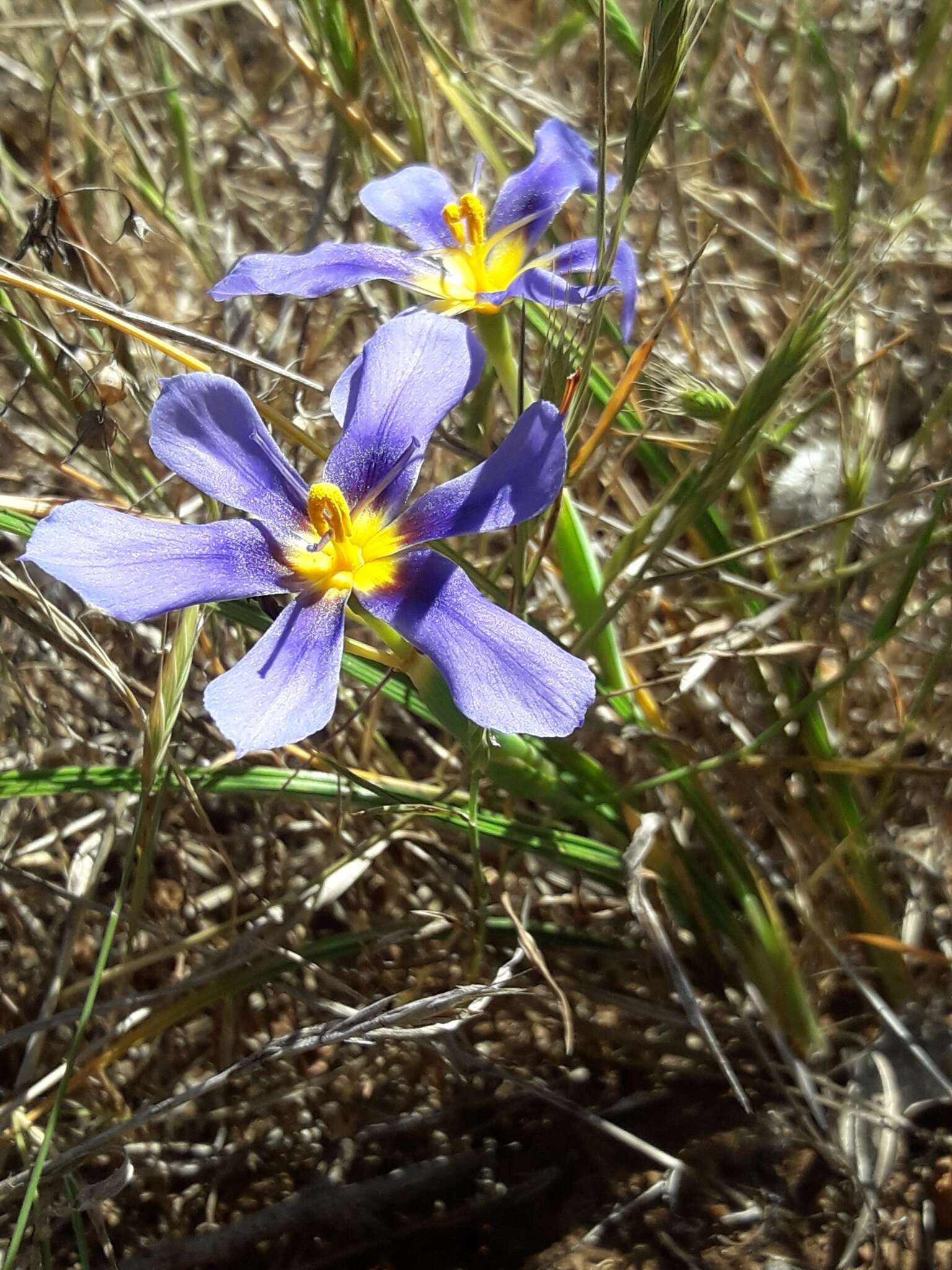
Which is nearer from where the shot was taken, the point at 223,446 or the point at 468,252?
the point at 223,446

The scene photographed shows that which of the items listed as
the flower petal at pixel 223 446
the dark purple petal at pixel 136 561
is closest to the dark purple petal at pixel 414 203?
the flower petal at pixel 223 446

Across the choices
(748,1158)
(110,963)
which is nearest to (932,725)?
(748,1158)

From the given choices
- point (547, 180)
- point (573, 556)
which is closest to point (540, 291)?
point (547, 180)

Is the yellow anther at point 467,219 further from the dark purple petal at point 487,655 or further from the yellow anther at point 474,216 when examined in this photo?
the dark purple petal at point 487,655

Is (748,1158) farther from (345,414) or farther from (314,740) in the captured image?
(345,414)

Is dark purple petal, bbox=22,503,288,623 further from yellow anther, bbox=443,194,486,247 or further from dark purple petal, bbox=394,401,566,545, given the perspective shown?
yellow anther, bbox=443,194,486,247

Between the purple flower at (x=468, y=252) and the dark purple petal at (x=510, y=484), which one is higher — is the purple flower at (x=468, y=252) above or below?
above

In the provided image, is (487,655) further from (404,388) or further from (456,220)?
(456,220)

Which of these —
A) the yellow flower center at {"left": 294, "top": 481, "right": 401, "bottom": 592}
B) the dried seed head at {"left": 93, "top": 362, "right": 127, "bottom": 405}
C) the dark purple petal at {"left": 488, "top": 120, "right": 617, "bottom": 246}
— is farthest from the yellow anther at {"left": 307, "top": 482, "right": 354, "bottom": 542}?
the dark purple petal at {"left": 488, "top": 120, "right": 617, "bottom": 246}
